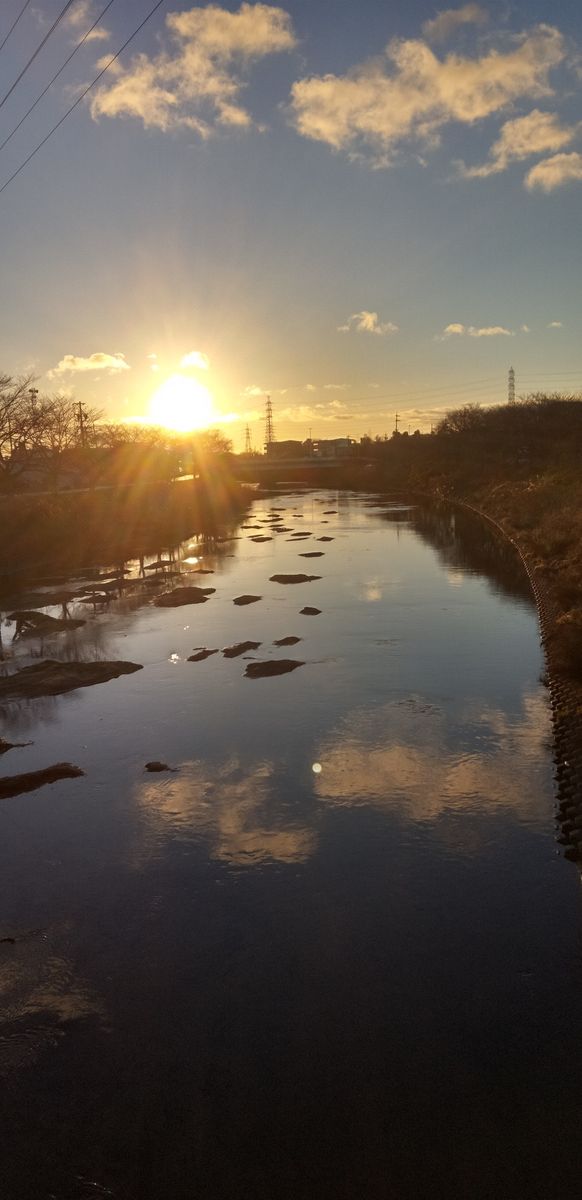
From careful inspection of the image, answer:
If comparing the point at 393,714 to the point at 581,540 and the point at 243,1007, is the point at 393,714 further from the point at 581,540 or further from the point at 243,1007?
the point at 581,540

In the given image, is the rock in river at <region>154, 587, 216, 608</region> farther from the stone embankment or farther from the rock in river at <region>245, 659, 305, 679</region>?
the stone embankment

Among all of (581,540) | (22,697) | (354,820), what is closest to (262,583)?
(581,540)

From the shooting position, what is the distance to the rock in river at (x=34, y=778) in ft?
48.6

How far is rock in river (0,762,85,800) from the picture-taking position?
14.8 meters

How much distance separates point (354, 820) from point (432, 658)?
10357 mm

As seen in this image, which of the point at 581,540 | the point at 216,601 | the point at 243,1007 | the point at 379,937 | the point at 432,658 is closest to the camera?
the point at 243,1007

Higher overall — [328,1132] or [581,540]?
[581,540]

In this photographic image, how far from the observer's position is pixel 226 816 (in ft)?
43.4

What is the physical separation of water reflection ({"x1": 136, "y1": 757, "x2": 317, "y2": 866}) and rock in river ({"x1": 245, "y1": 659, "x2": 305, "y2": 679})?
6.04 metres

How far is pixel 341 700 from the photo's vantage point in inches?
750

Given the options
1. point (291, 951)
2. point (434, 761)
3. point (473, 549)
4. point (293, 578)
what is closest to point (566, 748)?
point (434, 761)

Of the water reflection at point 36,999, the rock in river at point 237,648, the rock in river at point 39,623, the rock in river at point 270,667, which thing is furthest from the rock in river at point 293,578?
the water reflection at point 36,999

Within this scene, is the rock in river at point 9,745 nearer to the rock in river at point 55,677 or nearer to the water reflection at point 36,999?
the rock in river at point 55,677

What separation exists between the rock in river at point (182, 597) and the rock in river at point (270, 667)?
1021cm
